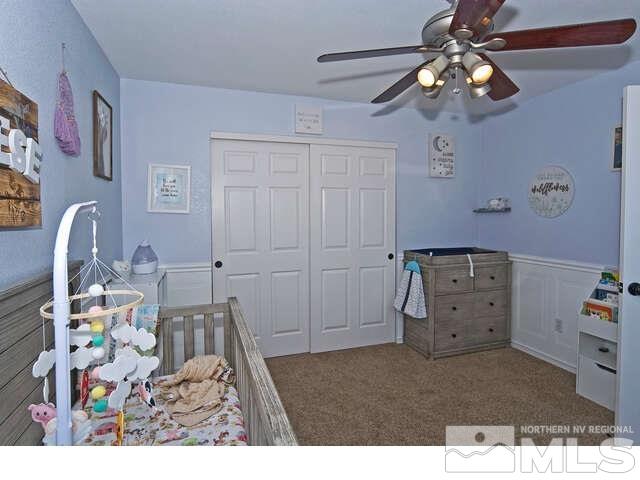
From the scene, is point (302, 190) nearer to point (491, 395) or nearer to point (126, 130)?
point (126, 130)

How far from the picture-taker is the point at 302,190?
3.22m

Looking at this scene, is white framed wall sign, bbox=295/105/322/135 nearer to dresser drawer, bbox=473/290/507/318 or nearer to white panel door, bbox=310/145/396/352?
white panel door, bbox=310/145/396/352

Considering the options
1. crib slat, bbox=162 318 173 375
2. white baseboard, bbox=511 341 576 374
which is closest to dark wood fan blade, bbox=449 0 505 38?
crib slat, bbox=162 318 173 375

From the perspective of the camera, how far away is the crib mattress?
1321 millimetres

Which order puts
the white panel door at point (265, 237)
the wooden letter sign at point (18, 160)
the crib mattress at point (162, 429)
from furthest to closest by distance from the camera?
the white panel door at point (265, 237)
the crib mattress at point (162, 429)
the wooden letter sign at point (18, 160)

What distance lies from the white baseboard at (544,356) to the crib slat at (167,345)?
307 cm

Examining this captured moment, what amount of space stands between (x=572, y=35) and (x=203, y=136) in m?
2.51

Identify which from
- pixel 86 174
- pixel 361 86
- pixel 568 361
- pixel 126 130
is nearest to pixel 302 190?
pixel 361 86

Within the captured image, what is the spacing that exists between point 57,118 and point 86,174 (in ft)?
1.64

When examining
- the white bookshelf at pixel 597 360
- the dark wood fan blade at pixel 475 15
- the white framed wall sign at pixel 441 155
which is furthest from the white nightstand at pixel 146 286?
the white bookshelf at pixel 597 360

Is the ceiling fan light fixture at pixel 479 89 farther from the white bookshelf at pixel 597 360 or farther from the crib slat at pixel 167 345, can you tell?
the crib slat at pixel 167 345

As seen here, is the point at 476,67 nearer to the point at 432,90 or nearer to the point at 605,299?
the point at 432,90

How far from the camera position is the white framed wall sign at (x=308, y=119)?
3127 mm

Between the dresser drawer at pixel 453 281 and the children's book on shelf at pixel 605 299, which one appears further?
the dresser drawer at pixel 453 281
